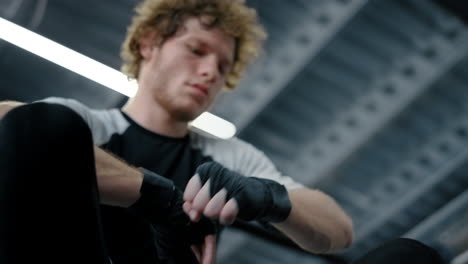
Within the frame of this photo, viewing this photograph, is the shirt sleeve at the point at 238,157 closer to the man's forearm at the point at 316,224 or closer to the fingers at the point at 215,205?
the man's forearm at the point at 316,224

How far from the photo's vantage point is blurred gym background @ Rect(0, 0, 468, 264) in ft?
10.2

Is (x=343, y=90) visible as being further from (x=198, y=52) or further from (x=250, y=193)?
(x=250, y=193)

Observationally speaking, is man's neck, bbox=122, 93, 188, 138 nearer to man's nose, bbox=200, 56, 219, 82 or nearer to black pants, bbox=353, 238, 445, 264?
man's nose, bbox=200, 56, 219, 82

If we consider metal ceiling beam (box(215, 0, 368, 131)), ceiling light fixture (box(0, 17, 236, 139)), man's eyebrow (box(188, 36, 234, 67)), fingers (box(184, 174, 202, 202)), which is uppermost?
fingers (box(184, 174, 202, 202))

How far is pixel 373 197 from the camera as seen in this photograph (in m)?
4.05

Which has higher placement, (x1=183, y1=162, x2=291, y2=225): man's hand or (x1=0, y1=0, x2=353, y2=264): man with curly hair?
(x1=183, y1=162, x2=291, y2=225): man's hand

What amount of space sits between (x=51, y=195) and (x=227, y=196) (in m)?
0.25

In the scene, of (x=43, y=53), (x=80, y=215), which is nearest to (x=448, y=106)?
(x=43, y=53)

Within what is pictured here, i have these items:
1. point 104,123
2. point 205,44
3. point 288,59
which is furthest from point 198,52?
point 288,59

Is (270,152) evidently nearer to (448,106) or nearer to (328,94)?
(328,94)

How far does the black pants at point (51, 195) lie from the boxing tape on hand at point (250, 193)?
0.17 m

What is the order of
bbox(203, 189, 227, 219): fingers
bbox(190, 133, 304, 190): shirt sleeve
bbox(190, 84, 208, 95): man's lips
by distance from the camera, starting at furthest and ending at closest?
1. bbox(190, 133, 304, 190): shirt sleeve
2. bbox(190, 84, 208, 95): man's lips
3. bbox(203, 189, 227, 219): fingers

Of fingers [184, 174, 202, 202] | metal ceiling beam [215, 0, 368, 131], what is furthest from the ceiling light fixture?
fingers [184, 174, 202, 202]

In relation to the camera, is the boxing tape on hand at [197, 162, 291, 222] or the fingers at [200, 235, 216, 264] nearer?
the boxing tape on hand at [197, 162, 291, 222]
